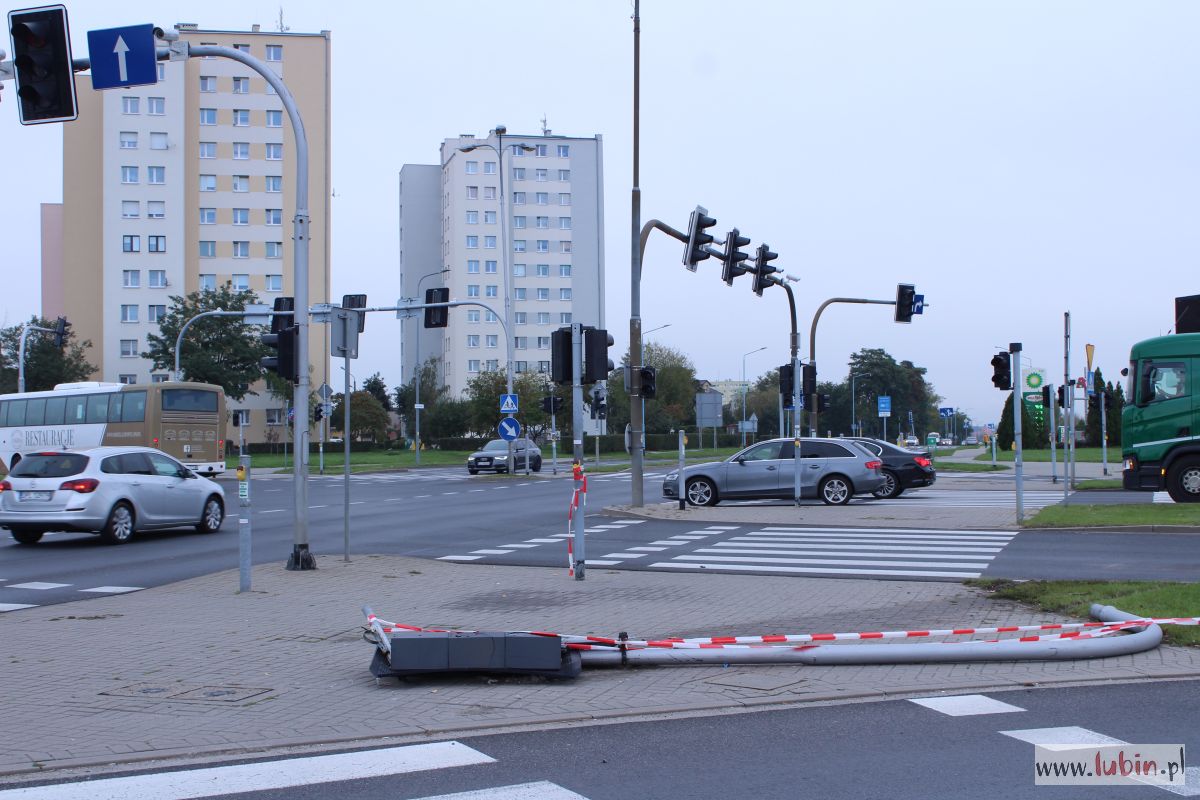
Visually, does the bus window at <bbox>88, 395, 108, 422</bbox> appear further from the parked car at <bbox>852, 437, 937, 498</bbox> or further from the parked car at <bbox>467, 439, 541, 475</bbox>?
the parked car at <bbox>852, 437, 937, 498</bbox>

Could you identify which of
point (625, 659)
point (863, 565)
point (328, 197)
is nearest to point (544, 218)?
point (328, 197)

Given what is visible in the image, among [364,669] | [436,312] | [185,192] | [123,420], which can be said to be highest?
[185,192]

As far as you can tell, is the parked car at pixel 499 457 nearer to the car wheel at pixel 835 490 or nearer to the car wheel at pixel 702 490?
the car wheel at pixel 702 490

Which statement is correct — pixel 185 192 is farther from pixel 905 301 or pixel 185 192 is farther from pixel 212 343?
pixel 905 301

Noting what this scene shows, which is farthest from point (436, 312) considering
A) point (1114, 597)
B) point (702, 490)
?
point (1114, 597)

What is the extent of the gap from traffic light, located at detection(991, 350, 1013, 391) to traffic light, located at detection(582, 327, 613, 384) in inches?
361

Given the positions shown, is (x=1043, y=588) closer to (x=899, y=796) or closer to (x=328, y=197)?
(x=899, y=796)

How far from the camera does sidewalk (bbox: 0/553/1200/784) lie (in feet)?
20.7

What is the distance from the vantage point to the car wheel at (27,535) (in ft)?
60.3

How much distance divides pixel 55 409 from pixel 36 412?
2.73 feet

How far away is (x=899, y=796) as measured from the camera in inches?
196

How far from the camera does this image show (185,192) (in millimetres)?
78812

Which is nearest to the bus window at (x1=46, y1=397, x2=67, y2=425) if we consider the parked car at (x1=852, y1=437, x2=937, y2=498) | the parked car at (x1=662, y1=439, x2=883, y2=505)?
the parked car at (x1=662, y1=439, x2=883, y2=505)

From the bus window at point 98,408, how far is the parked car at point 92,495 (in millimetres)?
23193
